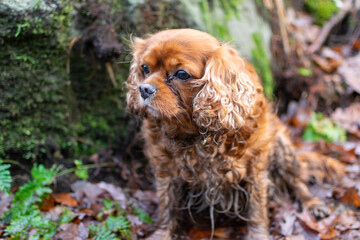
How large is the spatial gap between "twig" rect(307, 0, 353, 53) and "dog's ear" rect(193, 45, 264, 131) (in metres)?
3.47

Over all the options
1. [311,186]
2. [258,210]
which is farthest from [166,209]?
[311,186]

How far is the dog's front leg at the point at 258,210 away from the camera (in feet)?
10.6

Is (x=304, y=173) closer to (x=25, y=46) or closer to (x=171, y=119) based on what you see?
(x=171, y=119)

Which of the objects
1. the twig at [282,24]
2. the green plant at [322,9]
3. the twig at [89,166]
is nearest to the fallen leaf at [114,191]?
the twig at [89,166]

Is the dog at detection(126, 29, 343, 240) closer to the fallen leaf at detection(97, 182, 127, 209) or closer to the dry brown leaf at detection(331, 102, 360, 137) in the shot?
the fallen leaf at detection(97, 182, 127, 209)

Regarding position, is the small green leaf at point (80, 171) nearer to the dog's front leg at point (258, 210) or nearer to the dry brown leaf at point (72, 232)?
the dry brown leaf at point (72, 232)

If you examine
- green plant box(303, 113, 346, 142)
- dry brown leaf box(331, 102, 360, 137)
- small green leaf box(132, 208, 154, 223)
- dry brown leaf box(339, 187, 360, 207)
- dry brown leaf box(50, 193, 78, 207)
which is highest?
dry brown leaf box(331, 102, 360, 137)

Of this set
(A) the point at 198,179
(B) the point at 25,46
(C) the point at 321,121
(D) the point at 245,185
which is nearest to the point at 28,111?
(B) the point at 25,46

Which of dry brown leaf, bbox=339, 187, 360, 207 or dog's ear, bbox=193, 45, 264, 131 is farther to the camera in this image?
dry brown leaf, bbox=339, 187, 360, 207

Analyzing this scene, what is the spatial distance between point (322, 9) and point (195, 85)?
451cm

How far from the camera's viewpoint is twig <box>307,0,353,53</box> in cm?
580

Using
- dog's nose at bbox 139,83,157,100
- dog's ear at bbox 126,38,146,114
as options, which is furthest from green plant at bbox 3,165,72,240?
dog's nose at bbox 139,83,157,100

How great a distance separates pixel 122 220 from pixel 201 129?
1.10m

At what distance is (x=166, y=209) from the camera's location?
11.0 feet
